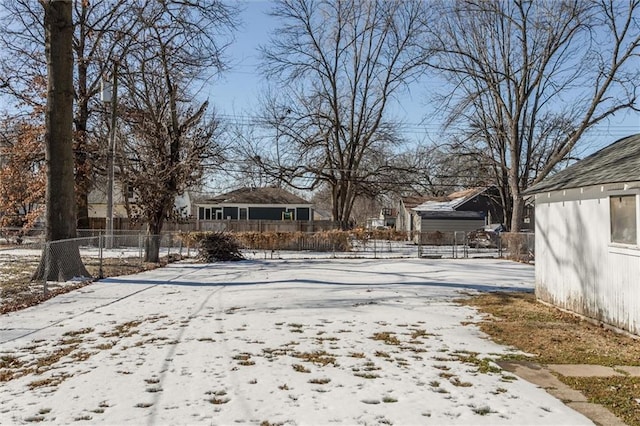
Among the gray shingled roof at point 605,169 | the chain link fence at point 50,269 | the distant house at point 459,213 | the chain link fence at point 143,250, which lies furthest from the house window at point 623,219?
the distant house at point 459,213

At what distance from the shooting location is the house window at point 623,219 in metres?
7.30

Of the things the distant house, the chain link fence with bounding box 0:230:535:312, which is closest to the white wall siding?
the chain link fence with bounding box 0:230:535:312

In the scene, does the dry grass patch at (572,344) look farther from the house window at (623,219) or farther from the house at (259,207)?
the house at (259,207)

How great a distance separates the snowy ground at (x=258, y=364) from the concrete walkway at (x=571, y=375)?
186 millimetres

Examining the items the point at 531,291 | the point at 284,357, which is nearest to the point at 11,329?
the point at 284,357

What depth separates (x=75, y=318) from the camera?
8.39m

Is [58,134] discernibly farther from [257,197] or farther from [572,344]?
[257,197]

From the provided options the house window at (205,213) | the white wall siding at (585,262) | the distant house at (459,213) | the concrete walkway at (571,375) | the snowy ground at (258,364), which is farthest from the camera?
the house window at (205,213)

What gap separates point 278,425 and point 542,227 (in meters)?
8.69

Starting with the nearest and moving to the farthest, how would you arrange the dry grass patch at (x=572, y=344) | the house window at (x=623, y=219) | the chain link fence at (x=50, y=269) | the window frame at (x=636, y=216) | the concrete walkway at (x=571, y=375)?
the concrete walkway at (x=571, y=375)
the dry grass patch at (x=572, y=344)
the window frame at (x=636, y=216)
the house window at (x=623, y=219)
the chain link fence at (x=50, y=269)

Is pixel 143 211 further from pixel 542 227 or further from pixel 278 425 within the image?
pixel 278 425

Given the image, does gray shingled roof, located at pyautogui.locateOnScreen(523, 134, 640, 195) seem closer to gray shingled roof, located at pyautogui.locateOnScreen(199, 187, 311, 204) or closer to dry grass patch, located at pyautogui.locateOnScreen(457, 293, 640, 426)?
dry grass patch, located at pyautogui.locateOnScreen(457, 293, 640, 426)

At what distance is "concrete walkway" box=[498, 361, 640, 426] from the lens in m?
4.21

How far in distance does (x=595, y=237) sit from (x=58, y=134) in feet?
41.7
